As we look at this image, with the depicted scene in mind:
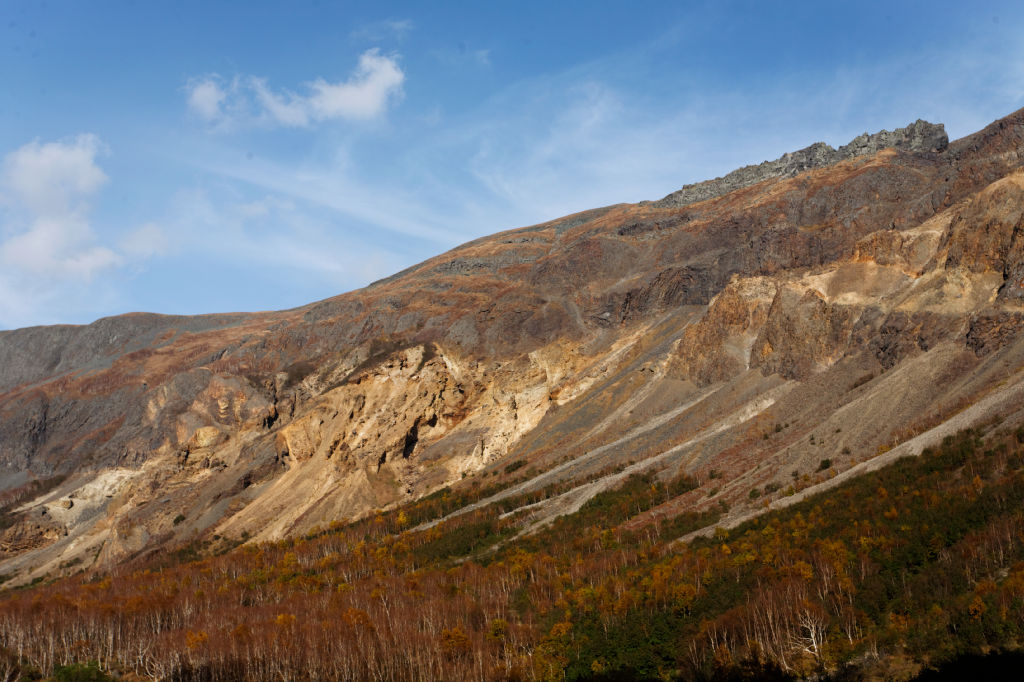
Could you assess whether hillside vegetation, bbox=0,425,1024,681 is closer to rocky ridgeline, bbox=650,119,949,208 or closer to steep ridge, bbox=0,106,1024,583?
steep ridge, bbox=0,106,1024,583

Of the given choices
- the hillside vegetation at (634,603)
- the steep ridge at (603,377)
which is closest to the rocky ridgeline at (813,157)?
the steep ridge at (603,377)

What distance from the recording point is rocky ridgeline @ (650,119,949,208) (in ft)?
410

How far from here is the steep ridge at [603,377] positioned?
4909 cm

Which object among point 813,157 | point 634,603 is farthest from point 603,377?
point 813,157

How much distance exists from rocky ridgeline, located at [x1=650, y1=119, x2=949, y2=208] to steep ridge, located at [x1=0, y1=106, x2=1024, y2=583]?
837mm

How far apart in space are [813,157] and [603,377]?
9087 cm

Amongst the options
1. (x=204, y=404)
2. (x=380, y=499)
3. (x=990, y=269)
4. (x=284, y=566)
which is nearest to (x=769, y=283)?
(x=990, y=269)

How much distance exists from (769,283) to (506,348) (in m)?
37.2

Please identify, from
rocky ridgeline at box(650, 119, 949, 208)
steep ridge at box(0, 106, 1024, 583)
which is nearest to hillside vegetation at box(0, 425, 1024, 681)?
steep ridge at box(0, 106, 1024, 583)

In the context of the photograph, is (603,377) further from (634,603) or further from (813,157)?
(813,157)

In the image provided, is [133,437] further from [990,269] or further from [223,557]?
[990,269]

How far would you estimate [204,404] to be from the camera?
11600 centimetres

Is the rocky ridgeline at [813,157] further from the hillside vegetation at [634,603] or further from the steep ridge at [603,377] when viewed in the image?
the hillside vegetation at [634,603]

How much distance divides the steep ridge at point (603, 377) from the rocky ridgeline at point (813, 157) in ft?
2.75
